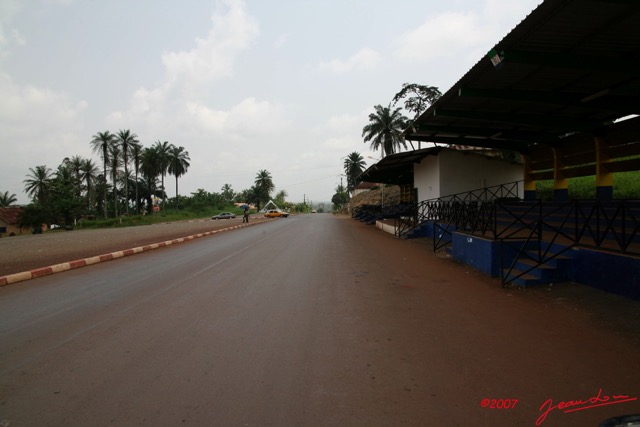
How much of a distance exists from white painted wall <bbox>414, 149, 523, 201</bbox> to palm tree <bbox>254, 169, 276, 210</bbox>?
8631 cm

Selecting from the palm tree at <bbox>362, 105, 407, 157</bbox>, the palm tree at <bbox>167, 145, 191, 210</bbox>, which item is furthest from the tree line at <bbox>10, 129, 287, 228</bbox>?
the palm tree at <bbox>362, 105, 407, 157</bbox>

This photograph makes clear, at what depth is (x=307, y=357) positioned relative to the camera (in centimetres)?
408

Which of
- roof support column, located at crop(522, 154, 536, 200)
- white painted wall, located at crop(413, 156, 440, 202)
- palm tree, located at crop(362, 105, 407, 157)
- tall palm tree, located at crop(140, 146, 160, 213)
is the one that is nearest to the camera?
roof support column, located at crop(522, 154, 536, 200)

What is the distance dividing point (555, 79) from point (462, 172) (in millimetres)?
11395

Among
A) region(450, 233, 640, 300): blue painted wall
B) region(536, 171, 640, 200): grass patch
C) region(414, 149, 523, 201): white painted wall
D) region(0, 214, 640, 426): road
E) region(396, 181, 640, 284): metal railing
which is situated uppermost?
region(414, 149, 523, 201): white painted wall

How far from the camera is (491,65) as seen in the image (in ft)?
29.1

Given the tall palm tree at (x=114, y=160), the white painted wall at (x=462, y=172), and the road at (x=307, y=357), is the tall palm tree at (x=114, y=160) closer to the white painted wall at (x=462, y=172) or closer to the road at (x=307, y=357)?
the white painted wall at (x=462, y=172)

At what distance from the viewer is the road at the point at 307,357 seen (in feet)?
9.98

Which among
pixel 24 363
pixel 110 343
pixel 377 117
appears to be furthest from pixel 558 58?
pixel 377 117

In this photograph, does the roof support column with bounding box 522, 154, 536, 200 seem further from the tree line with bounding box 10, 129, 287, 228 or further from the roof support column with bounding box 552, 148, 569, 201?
the tree line with bounding box 10, 129, 287, 228

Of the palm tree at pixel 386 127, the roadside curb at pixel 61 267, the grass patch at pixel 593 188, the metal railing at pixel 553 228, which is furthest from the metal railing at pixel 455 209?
the palm tree at pixel 386 127

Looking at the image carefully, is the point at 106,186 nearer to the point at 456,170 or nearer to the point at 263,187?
the point at 263,187

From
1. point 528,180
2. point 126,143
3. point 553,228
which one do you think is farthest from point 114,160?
point 553,228

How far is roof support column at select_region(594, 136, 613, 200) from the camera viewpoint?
13.6 meters
